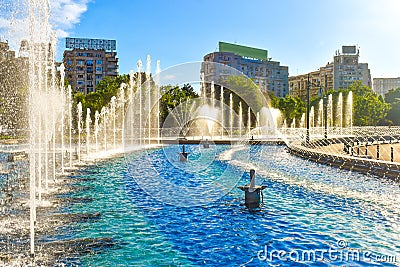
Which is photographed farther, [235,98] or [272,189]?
[235,98]

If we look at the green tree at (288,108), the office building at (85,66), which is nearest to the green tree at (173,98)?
the green tree at (288,108)

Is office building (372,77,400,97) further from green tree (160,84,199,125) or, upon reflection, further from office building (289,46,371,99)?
green tree (160,84,199,125)

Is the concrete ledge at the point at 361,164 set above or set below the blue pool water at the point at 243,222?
above

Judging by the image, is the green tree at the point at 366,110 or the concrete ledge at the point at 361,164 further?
the green tree at the point at 366,110

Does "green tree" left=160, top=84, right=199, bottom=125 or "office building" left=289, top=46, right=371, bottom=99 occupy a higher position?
"office building" left=289, top=46, right=371, bottom=99

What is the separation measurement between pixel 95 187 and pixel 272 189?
6.04m

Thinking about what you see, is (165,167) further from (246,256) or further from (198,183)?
(246,256)

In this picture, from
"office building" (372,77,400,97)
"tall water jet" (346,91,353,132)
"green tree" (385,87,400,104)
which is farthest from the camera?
"office building" (372,77,400,97)

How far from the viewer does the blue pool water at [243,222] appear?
6875mm

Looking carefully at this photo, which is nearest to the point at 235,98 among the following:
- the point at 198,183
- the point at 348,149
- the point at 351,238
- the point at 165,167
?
the point at 348,149

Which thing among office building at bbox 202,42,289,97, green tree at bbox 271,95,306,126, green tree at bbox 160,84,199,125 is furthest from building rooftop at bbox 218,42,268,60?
green tree at bbox 160,84,199,125

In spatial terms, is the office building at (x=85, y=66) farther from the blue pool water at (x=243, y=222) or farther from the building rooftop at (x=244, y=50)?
the blue pool water at (x=243, y=222)

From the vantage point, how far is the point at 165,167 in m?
19.6

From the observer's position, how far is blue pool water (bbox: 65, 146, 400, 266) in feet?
22.6
